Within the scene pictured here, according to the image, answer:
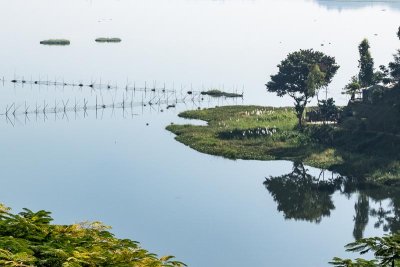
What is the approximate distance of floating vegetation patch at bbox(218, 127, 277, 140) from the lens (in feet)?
306

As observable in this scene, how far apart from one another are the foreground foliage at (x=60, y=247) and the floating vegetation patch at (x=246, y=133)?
2724 inches

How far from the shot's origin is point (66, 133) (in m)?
97.6

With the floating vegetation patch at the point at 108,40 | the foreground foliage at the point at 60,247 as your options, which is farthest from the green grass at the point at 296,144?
the floating vegetation patch at the point at 108,40

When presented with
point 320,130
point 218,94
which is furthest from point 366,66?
point 218,94

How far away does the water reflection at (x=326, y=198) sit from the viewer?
2576 inches

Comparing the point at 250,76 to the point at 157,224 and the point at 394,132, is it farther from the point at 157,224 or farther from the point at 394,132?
the point at 157,224

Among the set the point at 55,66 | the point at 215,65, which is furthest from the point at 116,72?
the point at 215,65

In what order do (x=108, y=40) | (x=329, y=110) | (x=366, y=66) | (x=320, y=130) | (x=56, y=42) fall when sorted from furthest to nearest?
(x=108, y=40) → (x=56, y=42) → (x=366, y=66) → (x=329, y=110) → (x=320, y=130)

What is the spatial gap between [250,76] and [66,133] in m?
62.7

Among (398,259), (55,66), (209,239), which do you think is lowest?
(209,239)

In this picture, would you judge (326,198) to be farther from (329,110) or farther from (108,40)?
(108,40)

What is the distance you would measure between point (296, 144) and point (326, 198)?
17.0 metres

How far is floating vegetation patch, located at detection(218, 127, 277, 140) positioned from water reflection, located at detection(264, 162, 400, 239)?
12088mm

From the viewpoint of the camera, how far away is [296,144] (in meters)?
88.4
